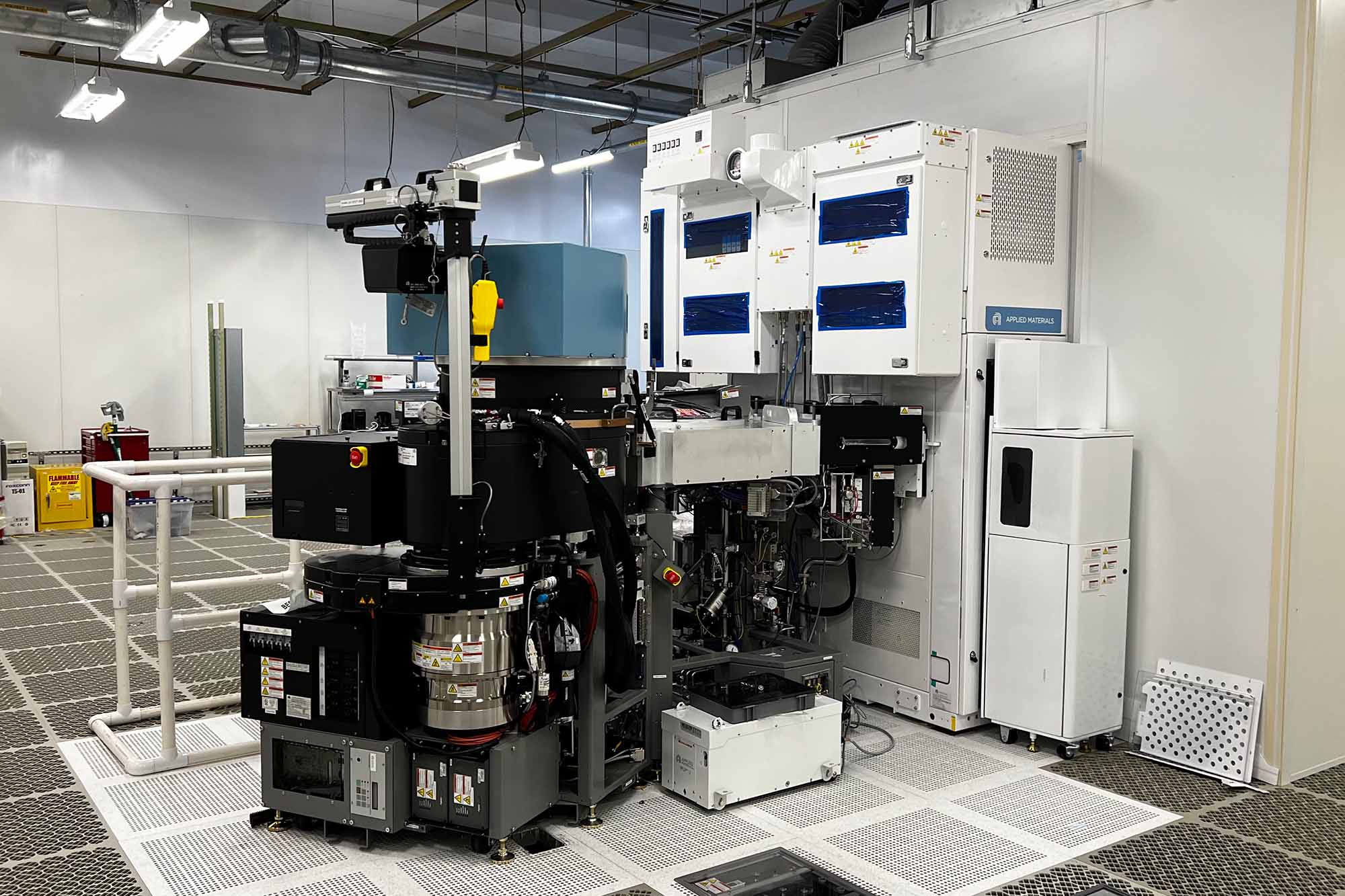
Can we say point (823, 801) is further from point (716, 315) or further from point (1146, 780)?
point (716, 315)

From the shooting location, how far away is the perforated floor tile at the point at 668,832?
3406 mm

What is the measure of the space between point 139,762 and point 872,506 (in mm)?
3083

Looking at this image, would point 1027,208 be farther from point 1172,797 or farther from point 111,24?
point 111,24

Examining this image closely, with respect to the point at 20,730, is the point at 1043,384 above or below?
above

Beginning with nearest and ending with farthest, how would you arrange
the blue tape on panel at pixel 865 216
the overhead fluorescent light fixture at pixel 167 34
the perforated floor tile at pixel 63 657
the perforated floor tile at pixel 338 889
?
the perforated floor tile at pixel 338 889 < the blue tape on panel at pixel 865 216 < the perforated floor tile at pixel 63 657 < the overhead fluorescent light fixture at pixel 167 34

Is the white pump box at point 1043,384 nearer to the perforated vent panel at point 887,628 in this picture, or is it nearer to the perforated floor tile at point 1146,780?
the perforated vent panel at point 887,628

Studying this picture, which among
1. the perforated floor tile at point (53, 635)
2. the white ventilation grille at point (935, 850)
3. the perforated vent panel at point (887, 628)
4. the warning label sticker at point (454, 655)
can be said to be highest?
the warning label sticker at point (454, 655)

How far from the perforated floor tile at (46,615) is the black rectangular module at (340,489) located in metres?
3.74

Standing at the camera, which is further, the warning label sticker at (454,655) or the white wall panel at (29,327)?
the white wall panel at (29,327)

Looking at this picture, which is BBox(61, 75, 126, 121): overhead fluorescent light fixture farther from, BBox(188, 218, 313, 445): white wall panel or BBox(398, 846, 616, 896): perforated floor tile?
BBox(398, 846, 616, 896): perforated floor tile

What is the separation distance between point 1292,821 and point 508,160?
21.9 ft

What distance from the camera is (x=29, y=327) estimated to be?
32.7 feet

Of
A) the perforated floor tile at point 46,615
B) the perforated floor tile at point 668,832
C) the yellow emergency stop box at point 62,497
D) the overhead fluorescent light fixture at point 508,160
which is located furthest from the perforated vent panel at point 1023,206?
the yellow emergency stop box at point 62,497

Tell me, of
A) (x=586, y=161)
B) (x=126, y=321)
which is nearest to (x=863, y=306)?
(x=586, y=161)
